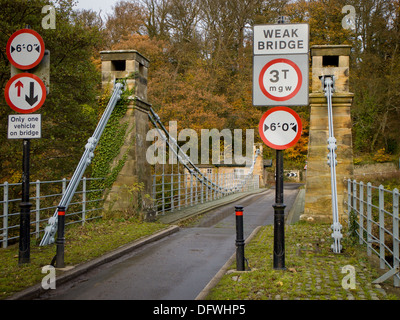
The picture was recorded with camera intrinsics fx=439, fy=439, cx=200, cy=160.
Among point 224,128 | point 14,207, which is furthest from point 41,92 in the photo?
point 224,128

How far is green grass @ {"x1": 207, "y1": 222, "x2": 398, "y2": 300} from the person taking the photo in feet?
16.3

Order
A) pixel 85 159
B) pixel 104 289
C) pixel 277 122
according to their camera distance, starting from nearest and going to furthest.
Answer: pixel 104 289
pixel 277 122
pixel 85 159

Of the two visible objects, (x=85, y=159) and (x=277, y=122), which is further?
(x=85, y=159)

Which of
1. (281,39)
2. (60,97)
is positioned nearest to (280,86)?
→ (281,39)

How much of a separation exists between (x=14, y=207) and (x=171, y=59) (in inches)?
1008

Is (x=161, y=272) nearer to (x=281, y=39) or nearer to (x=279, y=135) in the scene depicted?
(x=279, y=135)

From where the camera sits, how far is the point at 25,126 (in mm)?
6750

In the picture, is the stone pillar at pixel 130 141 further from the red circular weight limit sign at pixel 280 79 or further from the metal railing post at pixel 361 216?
the red circular weight limit sign at pixel 280 79

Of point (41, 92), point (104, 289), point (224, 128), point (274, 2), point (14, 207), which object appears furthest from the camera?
point (274, 2)

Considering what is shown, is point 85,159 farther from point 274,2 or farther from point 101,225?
point 274,2

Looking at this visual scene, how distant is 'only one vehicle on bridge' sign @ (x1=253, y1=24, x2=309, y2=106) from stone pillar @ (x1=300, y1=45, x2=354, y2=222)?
543cm

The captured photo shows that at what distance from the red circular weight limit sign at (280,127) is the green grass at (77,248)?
353 centimetres

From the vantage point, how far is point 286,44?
6254 mm

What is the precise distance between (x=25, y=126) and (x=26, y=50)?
1178mm
